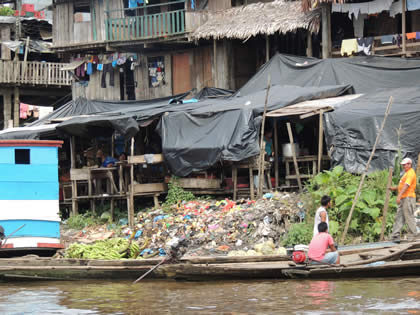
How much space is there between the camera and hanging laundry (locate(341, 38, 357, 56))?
19.7 m

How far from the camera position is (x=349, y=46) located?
1977 centimetres

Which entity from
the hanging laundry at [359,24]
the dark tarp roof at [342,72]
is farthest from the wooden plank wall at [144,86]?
the hanging laundry at [359,24]

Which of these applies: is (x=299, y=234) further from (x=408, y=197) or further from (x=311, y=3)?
(x=311, y=3)

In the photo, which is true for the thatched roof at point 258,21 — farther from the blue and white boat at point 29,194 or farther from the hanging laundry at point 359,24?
the blue and white boat at point 29,194

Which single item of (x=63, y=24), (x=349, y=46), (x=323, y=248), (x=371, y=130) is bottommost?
(x=323, y=248)

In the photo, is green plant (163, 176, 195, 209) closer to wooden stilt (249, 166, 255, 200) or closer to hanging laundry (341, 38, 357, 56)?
wooden stilt (249, 166, 255, 200)

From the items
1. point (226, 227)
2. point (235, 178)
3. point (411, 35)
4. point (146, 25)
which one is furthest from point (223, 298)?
point (146, 25)

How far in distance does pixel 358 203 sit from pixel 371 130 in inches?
91.1

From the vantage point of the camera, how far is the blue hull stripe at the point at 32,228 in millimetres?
13773

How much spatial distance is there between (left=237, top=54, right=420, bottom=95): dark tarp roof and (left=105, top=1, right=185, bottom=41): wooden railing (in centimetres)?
351

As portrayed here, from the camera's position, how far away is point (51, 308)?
10688 mm

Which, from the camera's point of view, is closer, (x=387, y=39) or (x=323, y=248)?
(x=323, y=248)

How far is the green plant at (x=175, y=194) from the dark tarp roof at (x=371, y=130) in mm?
3968

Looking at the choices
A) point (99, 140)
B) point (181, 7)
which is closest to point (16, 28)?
point (181, 7)
